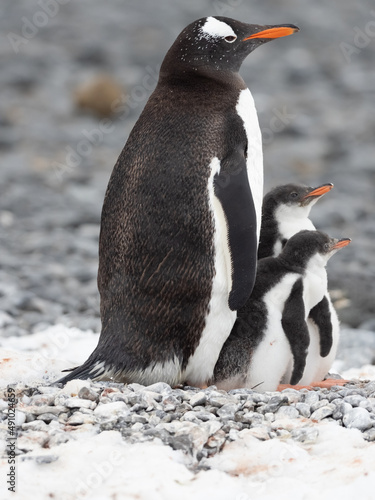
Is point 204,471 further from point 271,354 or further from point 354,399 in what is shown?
point 271,354

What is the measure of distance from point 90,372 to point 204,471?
126cm

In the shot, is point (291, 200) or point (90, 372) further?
point (291, 200)

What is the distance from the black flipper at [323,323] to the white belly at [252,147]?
0.53 meters

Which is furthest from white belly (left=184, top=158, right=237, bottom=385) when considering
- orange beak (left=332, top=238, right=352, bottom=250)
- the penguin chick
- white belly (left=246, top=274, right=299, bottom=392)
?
the penguin chick

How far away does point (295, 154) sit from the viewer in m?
13.0

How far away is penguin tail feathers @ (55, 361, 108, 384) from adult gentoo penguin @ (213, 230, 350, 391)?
552 mm

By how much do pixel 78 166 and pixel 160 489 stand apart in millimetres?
10076

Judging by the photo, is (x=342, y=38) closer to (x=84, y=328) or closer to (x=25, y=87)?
(x=25, y=87)

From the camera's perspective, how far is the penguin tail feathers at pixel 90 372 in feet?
13.7

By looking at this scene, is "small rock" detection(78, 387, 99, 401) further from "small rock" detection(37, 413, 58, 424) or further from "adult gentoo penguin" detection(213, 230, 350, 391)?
"adult gentoo penguin" detection(213, 230, 350, 391)

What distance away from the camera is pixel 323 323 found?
4.61 metres

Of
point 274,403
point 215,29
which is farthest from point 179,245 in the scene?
point 215,29

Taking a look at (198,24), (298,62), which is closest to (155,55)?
(298,62)

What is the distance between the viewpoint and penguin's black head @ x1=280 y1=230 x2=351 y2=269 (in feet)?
14.9
